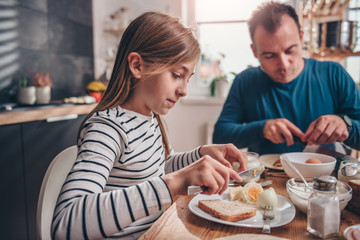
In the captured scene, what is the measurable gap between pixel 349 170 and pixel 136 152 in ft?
1.99

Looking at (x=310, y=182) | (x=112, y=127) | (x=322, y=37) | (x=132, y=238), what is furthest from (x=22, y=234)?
(x=322, y=37)

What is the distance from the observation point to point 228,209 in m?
0.69

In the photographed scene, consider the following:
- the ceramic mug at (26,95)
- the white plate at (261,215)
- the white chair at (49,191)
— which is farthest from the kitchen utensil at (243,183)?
the ceramic mug at (26,95)

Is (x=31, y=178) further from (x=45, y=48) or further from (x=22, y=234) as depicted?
(x=45, y=48)

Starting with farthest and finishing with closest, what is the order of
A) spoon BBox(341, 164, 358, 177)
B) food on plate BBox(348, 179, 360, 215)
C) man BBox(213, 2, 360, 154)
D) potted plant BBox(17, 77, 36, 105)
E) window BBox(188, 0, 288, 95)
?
window BBox(188, 0, 288, 95) < potted plant BBox(17, 77, 36, 105) < man BBox(213, 2, 360, 154) < spoon BBox(341, 164, 358, 177) < food on plate BBox(348, 179, 360, 215)

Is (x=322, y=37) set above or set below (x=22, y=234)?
above

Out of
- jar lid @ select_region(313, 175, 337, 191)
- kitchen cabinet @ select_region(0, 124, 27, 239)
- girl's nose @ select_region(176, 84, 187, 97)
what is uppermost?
girl's nose @ select_region(176, 84, 187, 97)

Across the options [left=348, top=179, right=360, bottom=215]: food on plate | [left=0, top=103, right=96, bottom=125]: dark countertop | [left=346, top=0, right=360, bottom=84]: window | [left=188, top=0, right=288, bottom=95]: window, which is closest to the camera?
[left=348, top=179, right=360, bottom=215]: food on plate

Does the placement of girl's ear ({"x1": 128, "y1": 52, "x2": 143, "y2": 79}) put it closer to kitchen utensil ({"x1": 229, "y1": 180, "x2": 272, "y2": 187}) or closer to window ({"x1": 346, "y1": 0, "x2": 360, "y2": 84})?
kitchen utensil ({"x1": 229, "y1": 180, "x2": 272, "y2": 187})

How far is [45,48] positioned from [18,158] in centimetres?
106

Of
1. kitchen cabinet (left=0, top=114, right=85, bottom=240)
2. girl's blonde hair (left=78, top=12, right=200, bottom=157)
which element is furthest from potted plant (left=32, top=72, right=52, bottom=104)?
girl's blonde hair (left=78, top=12, right=200, bottom=157)

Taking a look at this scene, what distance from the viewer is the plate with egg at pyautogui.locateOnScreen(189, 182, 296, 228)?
2.14 ft

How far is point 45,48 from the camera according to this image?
251 centimetres

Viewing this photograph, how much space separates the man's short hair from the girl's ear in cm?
79
